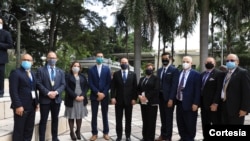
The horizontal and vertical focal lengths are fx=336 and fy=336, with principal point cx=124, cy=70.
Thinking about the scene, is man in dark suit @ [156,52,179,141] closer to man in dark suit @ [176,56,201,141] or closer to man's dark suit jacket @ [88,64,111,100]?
man in dark suit @ [176,56,201,141]

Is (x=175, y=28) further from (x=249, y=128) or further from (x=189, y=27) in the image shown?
(x=249, y=128)

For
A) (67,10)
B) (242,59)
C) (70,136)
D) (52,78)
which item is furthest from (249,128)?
(242,59)

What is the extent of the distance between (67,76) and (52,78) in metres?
0.70

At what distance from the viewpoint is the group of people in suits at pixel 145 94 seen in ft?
19.5

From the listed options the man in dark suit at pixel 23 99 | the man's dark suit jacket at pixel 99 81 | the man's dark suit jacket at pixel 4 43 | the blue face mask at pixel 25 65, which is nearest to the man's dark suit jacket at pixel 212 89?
the man's dark suit jacket at pixel 99 81

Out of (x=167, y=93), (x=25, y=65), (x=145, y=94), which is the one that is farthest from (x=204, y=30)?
(x=25, y=65)

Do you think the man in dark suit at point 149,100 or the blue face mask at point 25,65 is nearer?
the blue face mask at point 25,65

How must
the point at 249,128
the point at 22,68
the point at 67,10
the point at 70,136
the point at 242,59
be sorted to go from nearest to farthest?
the point at 249,128
the point at 22,68
the point at 70,136
the point at 67,10
the point at 242,59

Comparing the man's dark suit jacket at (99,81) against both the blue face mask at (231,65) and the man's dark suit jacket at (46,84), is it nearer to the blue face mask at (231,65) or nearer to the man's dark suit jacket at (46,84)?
the man's dark suit jacket at (46,84)

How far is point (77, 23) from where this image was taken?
24.5 m

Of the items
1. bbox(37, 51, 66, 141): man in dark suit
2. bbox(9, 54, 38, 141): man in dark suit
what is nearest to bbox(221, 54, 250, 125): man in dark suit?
bbox(37, 51, 66, 141): man in dark suit

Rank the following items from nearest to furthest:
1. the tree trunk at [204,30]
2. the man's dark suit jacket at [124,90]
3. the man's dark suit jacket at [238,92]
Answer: the man's dark suit jacket at [238,92]
the man's dark suit jacket at [124,90]
the tree trunk at [204,30]

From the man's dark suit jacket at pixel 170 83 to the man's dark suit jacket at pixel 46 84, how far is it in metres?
2.14

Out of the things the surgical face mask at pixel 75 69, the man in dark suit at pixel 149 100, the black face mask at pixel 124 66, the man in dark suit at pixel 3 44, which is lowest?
the man in dark suit at pixel 149 100
